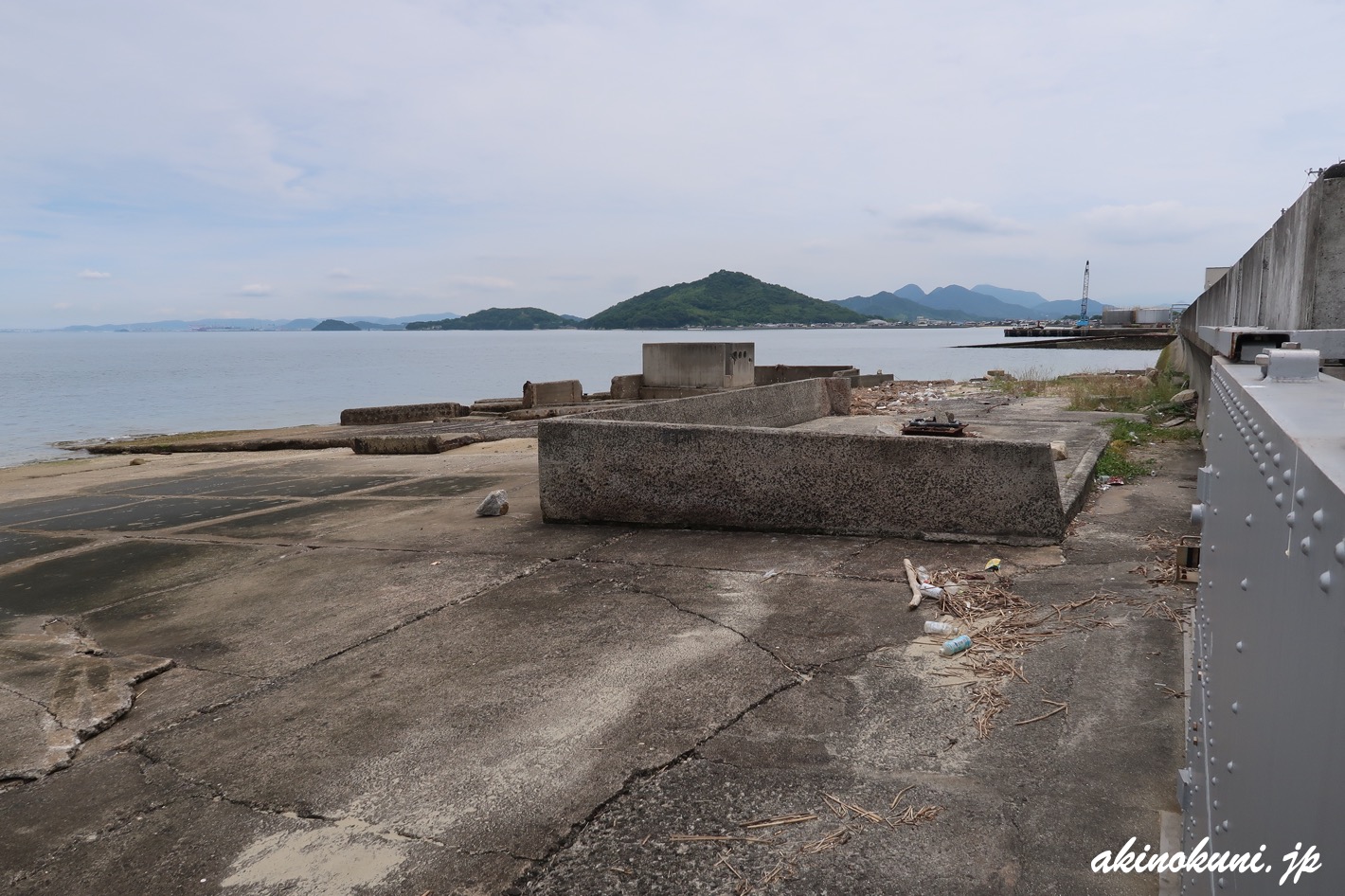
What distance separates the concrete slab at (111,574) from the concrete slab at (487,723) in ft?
7.36

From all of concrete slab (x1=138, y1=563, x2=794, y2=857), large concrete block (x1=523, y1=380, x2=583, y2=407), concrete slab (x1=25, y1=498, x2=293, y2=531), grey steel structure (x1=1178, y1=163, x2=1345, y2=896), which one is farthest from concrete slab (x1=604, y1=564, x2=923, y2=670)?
large concrete block (x1=523, y1=380, x2=583, y2=407)

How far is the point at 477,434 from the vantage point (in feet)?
50.8

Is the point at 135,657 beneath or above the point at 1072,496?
beneath

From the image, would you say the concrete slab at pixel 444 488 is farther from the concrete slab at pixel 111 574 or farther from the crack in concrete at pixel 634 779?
the crack in concrete at pixel 634 779

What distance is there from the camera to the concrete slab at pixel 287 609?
14.0ft

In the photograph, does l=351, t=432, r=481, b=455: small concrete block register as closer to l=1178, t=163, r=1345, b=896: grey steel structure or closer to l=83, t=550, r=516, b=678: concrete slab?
l=83, t=550, r=516, b=678: concrete slab

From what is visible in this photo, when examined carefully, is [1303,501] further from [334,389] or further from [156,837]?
[334,389]

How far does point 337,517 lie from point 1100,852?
645cm

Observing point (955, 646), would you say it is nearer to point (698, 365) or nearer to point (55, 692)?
point (55, 692)

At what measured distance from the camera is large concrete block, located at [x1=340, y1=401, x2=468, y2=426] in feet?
76.1

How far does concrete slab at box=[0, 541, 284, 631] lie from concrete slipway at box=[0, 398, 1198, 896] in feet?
0.14

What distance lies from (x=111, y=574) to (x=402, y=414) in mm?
18090

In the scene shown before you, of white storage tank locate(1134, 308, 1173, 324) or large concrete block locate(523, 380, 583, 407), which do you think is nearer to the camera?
large concrete block locate(523, 380, 583, 407)

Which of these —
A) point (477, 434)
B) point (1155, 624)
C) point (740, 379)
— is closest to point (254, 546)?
point (1155, 624)
